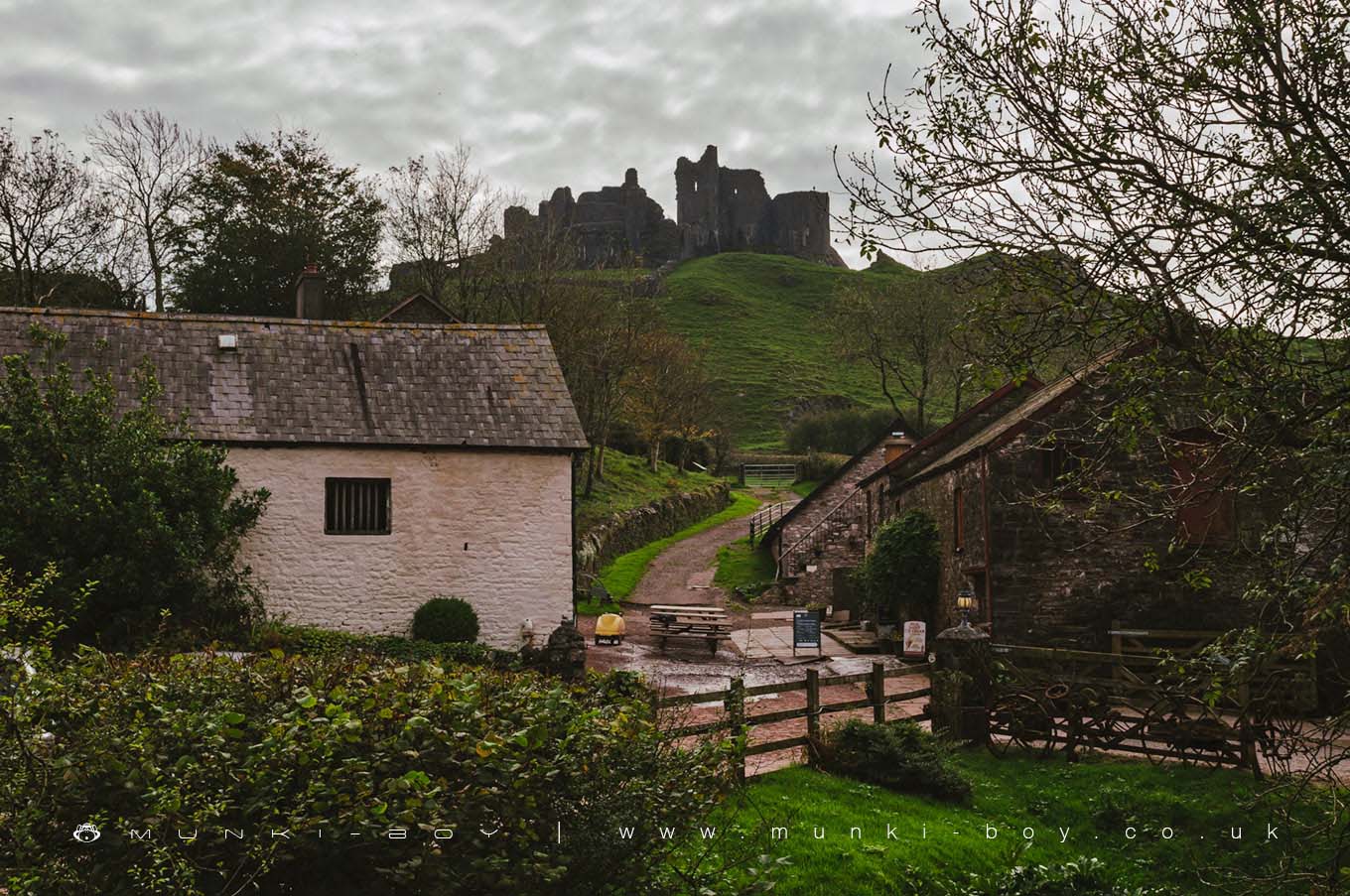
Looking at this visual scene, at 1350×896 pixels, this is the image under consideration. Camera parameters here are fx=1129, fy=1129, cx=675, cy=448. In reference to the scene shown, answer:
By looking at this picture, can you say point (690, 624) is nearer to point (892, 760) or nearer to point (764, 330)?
point (892, 760)

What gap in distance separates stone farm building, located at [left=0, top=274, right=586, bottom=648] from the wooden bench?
2.98 meters

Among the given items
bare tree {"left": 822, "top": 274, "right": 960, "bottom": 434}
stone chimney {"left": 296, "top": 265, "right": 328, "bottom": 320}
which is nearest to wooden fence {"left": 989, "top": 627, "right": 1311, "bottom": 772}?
stone chimney {"left": 296, "top": 265, "right": 328, "bottom": 320}

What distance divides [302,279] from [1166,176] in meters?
23.5

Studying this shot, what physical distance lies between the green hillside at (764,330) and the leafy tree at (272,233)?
3085cm

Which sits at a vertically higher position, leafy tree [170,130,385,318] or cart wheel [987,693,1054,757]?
leafy tree [170,130,385,318]

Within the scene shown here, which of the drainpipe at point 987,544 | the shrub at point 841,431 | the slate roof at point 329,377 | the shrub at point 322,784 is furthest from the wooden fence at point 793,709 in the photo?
the shrub at point 841,431

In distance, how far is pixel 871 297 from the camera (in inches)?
1945

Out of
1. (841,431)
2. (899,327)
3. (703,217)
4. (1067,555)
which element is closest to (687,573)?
(899,327)

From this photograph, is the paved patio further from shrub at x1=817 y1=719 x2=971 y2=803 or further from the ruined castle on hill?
the ruined castle on hill

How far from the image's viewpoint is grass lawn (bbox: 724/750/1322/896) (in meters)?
10.4

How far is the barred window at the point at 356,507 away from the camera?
70.7 ft

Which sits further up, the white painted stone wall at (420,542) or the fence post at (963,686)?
the white painted stone wall at (420,542)

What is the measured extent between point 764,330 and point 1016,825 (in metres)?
92.9

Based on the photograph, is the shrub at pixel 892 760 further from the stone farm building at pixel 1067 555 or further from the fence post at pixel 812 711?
the stone farm building at pixel 1067 555
